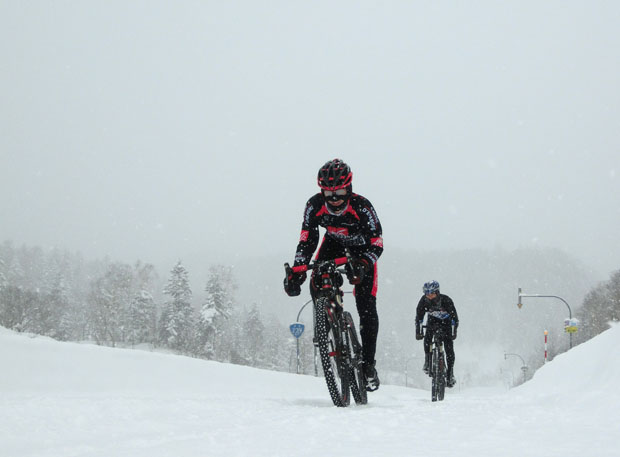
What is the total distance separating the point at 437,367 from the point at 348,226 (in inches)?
163

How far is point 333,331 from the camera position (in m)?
5.57

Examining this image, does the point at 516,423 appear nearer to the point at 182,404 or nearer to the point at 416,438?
the point at 416,438

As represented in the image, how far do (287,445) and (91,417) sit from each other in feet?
5.72

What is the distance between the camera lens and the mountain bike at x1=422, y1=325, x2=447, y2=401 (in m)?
8.91

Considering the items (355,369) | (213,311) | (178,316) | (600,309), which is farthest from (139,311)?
(355,369)

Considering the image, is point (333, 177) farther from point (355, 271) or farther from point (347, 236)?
point (355, 271)

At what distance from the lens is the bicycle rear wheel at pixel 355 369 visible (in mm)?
5727

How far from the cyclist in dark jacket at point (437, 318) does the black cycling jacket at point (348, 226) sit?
366 cm

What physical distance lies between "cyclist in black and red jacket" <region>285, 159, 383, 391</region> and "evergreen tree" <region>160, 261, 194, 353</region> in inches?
2464

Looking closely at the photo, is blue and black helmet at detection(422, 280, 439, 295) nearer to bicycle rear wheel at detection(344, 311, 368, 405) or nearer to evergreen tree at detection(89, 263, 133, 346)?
bicycle rear wheel at detection(344, 311, 368, 405)

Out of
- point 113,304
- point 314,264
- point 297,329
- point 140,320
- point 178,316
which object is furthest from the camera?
point 140,320

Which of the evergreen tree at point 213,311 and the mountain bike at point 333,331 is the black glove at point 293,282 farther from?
the evergreen tree at point 213,311

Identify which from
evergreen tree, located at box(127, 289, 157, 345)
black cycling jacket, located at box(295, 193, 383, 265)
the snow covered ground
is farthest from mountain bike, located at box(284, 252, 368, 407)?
evergreen tree, located at box(127, 289, 157, 345)

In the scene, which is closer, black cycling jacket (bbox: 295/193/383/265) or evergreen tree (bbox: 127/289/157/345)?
black cycling jacket (bbox: 295/193/383/265)
